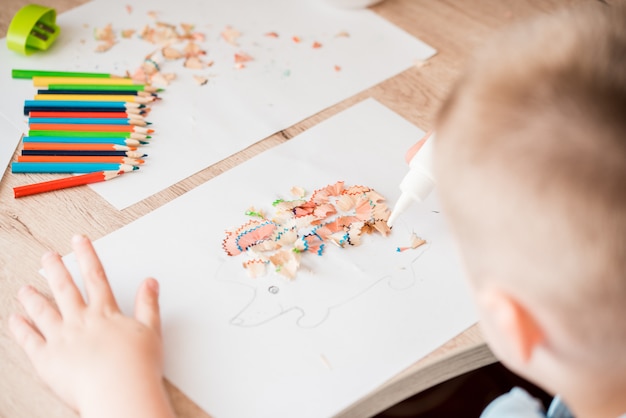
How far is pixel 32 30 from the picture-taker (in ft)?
2.90

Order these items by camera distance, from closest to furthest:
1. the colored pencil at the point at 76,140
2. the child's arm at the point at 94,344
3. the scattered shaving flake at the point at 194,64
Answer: the child's arm at the point at 94,344, the colored pencil at the point at 76,140, the scattered shaving flake at the point at 194,64

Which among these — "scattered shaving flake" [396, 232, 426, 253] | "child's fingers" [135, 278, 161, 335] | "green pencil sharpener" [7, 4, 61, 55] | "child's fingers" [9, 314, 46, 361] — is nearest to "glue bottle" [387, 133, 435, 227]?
"scattered shaving flake" [396, 232, 426, 253]

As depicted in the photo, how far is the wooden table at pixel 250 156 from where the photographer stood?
1.94ft

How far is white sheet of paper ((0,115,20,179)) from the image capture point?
0.76m

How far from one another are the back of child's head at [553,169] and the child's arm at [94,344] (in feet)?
0.91

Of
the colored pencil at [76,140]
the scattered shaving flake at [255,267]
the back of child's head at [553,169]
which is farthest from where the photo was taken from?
the colored pencil at [76,140]

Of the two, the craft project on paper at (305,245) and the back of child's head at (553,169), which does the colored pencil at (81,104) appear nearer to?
the craft project on paper at (305,245)

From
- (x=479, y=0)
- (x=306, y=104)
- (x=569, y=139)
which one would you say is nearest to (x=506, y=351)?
(x=569, y=139)

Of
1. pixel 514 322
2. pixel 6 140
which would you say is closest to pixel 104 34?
pixel 6 140

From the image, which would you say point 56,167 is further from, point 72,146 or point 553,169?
point 553,169

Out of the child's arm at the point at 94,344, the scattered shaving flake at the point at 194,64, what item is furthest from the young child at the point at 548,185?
the scattered shaving flake at the point at 194,64

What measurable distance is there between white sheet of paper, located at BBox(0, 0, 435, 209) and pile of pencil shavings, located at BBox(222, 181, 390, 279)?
0.36 feet

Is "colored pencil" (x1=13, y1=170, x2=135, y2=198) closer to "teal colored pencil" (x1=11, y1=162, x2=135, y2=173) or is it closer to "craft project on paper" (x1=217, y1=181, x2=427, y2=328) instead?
"teal colored pencil" (x1=11, y1=162, x2=135, y2=173)

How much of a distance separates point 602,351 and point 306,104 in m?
0.50
